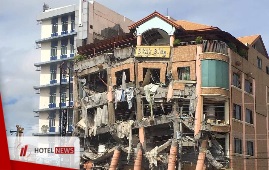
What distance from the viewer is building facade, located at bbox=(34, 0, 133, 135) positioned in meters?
56.7

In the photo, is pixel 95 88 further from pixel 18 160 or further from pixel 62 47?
pixel 18 160

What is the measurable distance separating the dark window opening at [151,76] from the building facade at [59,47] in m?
16.8

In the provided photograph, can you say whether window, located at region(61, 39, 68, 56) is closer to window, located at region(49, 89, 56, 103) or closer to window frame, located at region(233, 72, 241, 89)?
window, located at region(49, 89, 56, 103)

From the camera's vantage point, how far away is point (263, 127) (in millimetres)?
43656

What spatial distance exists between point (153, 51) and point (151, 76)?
2469mm

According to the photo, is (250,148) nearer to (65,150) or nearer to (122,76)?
(122,76)

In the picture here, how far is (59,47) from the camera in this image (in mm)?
61406

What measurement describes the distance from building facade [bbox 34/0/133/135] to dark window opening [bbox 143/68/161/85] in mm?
16818

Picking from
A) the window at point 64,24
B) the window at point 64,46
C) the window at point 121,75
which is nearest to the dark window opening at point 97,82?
the window at point 121,75

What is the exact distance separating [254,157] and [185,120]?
29.7 feet

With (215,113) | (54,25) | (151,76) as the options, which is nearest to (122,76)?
(151,76)

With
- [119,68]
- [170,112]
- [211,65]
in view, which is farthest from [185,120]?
[119,68]

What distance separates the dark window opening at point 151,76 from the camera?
39.8 metres

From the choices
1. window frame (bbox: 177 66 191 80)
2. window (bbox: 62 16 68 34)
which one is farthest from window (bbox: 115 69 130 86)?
window (bbox: 62 16 68 34)
